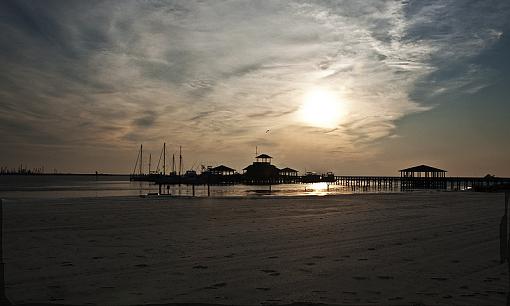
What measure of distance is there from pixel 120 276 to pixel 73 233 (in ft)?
20.7

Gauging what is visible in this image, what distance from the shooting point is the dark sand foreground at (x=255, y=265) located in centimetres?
589

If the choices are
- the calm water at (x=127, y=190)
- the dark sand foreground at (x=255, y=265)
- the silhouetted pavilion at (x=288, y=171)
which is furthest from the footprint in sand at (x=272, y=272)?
the silhouetted pavilion at (x=288, y=171)

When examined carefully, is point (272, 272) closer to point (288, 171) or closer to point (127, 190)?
point (127, 190)

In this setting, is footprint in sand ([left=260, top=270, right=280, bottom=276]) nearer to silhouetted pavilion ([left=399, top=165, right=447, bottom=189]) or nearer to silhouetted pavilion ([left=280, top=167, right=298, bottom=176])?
silhouetted pavilion ([left=399, top=165, right=447, bottom=189])

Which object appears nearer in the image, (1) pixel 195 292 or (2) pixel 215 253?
(1) pixel 195 292

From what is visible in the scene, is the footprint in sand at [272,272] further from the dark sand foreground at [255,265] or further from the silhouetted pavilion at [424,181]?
the silhouetted pavilion at [424,181]

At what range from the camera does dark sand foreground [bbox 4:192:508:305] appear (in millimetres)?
5891

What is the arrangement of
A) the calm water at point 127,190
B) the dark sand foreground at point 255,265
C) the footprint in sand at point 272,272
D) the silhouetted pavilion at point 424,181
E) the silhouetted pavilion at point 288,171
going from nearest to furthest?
the dark sand foreground at point 255,265 < the footprint in sand at point 272,272 < the calm water at point 127,190 < the silhouetted pavilion at point 424,181 < the silhouetted pavilion at point 288,171

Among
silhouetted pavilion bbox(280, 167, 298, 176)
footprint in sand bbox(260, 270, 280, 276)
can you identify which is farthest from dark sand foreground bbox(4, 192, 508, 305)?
silhouetted pavilion bbox(280, 167, 298, 176)

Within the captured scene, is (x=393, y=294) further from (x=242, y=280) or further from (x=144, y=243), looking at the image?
(x=144, y=243)

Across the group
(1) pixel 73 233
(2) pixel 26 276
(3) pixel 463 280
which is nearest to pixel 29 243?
(1) pixel 73 233

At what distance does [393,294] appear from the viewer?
234 inches

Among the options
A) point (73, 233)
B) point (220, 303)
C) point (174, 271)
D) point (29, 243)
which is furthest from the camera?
point (73, 233)

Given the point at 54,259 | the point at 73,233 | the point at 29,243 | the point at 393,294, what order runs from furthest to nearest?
the point at 73,233, the point at 29,243, the point at 54,259, the point at 393,294
